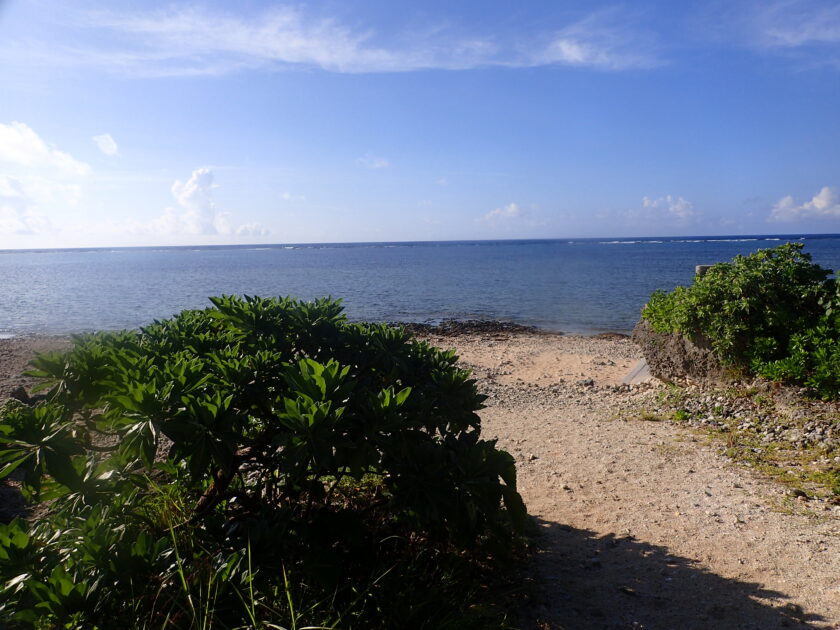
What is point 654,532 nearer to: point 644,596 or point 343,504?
point 644,596

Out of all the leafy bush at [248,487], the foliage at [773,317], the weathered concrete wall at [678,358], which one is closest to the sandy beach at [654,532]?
the weathered concrete wall at [678,358]

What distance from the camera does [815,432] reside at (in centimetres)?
718

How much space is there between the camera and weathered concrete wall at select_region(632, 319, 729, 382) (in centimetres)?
962

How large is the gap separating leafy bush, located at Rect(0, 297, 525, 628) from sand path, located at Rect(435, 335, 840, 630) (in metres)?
1.08

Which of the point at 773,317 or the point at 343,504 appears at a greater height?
the point at 773,317

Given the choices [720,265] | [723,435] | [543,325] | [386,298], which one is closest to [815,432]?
[723,435]

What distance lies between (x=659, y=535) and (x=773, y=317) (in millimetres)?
5175

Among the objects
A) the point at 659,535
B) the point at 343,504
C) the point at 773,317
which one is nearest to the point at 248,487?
the point at 343,504

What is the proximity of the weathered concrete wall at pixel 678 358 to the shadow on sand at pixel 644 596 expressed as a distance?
226 inches

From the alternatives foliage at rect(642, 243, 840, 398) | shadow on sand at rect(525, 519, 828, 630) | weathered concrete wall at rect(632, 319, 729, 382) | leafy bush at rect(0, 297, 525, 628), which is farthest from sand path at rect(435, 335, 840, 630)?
foliage at rect(642, 243, 840, 398)

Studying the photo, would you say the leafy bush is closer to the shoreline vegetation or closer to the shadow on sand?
the shoreline vegetation

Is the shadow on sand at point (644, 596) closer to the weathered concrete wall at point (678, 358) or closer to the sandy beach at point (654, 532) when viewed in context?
the sandy beach at point (654, 532)

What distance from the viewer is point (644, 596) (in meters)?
4.02

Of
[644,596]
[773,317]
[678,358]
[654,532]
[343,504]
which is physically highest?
[773,317]
